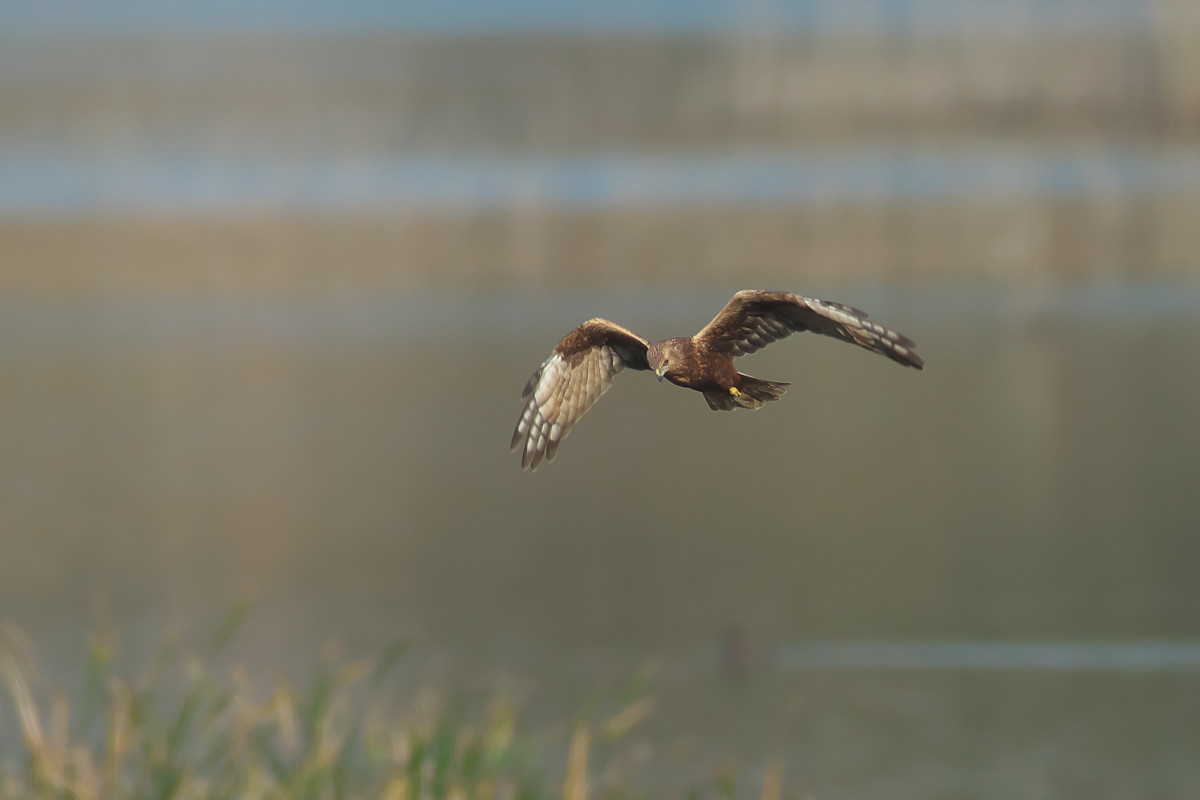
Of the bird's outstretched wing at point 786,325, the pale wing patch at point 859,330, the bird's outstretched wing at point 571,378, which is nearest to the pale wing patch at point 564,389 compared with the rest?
the bird's outstretched wing at point 571,378

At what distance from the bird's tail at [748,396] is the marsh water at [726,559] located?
7.71m

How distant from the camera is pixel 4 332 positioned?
99562 millimetres

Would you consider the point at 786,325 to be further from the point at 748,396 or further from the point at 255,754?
the point at 255,754

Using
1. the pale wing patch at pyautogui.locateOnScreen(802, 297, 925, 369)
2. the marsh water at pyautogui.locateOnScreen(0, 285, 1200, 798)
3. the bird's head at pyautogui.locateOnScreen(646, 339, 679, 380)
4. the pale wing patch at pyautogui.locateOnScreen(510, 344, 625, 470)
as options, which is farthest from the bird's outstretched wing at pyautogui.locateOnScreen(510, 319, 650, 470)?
the marsh water at pyautogui.locateOnScreen(0, 285, 1200, 798)

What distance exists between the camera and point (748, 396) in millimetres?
2945

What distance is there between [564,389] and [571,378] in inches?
1.2

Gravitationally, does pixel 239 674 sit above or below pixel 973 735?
above

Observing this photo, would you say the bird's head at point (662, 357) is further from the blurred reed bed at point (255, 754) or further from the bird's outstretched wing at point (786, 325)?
the blurred reed bed at point (255, 754)

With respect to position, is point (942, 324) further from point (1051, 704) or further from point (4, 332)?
point (1051, 704)

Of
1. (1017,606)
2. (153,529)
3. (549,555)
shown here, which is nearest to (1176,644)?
(1017,606)

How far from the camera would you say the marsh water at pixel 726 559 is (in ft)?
62.0

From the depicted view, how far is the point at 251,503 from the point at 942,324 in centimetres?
6671

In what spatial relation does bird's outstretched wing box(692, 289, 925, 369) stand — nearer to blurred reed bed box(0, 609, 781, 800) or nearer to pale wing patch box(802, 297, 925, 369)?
pale wing patch box(802, 297, 925, 369)

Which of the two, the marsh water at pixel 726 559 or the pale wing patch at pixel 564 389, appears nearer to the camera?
the pale wing patch at pixel 564 389
